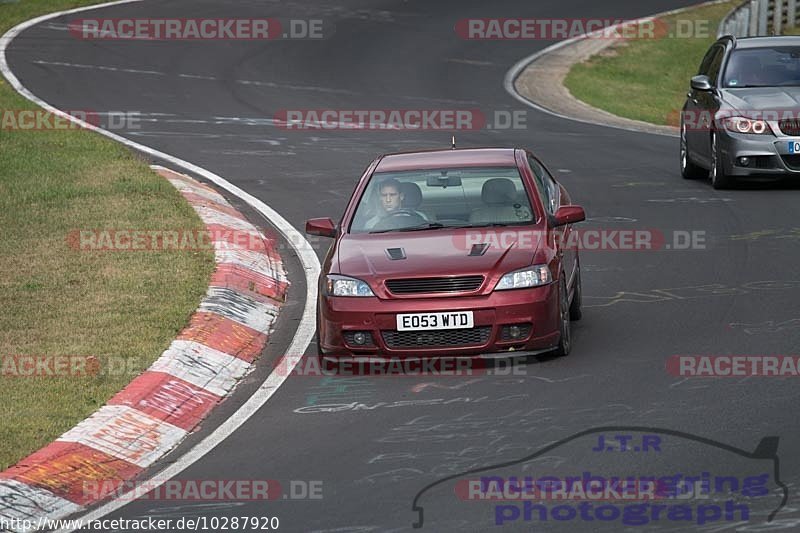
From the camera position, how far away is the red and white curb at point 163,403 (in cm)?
803

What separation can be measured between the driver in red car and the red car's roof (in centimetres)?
22

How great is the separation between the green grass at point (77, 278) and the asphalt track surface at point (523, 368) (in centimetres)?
88

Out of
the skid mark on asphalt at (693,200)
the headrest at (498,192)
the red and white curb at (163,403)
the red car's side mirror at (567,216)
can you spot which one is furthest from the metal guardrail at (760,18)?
the red car's side mirror at (567,216)

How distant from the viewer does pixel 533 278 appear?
10492 millimetres

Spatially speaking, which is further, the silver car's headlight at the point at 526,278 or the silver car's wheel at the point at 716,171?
the silver car's wheel at the point at 716,171

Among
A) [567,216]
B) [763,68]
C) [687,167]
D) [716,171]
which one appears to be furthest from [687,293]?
[763,68]

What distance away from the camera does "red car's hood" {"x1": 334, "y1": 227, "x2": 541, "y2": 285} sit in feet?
34.4

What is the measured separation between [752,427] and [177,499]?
319cm

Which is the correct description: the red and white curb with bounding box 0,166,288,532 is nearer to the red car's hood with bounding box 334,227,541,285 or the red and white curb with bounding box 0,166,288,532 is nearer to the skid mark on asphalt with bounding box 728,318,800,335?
the red car's hood with bounding box 334,227,541,285

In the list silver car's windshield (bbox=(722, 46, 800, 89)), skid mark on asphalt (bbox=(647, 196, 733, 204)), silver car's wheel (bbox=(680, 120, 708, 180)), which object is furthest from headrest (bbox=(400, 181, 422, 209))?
silver car's wheel (bbox=(680, 120, 708, 180))

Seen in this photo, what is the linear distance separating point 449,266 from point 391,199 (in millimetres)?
1280

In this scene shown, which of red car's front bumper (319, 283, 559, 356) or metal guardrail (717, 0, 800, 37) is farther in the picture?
metal guardrail (717, 0, 800, 37)

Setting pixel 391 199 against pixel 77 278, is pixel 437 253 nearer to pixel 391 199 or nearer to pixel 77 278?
pixel 391 199

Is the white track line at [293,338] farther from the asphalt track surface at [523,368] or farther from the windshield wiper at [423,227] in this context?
the windshield wiper at [423,227]
